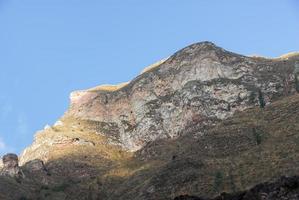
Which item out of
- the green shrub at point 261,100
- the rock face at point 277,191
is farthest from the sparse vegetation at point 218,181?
the rock face at point 277,191

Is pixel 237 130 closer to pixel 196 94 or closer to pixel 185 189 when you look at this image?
pixel 185 189

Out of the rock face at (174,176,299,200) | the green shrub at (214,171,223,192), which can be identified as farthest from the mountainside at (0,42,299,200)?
the rock face at (174,176,299,200)

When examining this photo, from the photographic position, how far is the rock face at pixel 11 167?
160 m

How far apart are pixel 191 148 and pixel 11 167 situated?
5285 centimetres

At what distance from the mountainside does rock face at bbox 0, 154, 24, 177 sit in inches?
13.4

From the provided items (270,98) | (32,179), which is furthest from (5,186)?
(270,98)

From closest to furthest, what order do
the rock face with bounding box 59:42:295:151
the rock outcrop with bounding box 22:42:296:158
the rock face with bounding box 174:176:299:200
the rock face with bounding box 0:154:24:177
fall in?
the rock face with bounding box 174:176:299:200
the rock face with bounding box 0:154:24:177
the rock outcrop with bounding box 22:42:296:158
the rock face with bounding box 59:42:295:151

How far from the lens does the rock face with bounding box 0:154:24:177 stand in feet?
525

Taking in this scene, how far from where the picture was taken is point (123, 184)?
142m

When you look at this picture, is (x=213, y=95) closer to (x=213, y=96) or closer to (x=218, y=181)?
(x=213, y=96)

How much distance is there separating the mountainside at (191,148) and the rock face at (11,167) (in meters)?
0.34

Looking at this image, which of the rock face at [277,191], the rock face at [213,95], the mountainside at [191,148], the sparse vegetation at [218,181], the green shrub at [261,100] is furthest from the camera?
the rock face at [213,95]

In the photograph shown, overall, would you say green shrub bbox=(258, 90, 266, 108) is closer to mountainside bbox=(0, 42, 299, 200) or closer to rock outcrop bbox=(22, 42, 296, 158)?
rock outcrop bbox=(22, 42, 296, 158)

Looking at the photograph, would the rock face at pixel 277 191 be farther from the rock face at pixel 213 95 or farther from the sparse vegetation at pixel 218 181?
the rock face at pixel 213 95
